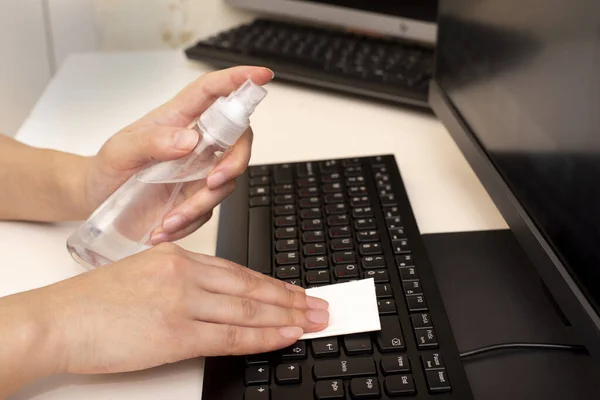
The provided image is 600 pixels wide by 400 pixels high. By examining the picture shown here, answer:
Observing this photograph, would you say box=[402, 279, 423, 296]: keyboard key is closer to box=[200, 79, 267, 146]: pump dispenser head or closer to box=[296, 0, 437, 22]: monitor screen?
box=[200, 79, 267, 146]: pump dispenser head

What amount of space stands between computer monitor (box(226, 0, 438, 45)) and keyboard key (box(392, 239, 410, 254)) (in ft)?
1.38

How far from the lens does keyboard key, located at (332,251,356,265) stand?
51 centimetres

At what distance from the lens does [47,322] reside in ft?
1.36

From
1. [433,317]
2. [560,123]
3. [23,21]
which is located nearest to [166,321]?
[433,317]

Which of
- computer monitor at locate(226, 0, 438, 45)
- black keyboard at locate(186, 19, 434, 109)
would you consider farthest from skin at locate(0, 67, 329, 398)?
computer monitor at locate(226, 0, 438, 45)

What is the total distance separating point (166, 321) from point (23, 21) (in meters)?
0.77

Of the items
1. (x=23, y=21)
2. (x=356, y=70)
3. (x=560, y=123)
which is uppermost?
(x=23, y=21)

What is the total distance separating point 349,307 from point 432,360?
7 cm

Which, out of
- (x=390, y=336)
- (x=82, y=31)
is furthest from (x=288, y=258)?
(x=82, y=31)

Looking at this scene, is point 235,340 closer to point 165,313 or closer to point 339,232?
point 165,313

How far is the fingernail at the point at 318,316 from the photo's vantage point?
45 cm

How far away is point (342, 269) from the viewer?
1.65 feet

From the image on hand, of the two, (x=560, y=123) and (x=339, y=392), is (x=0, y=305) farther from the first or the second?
(x=560, y=123)

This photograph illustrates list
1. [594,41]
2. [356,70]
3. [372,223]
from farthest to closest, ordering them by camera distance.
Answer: [356,70]
[372,223]
[594,41]
